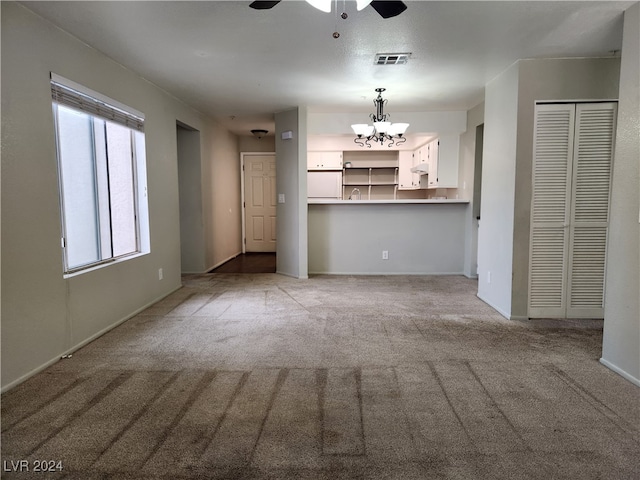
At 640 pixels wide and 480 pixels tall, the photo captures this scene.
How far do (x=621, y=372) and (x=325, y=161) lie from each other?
592 cm

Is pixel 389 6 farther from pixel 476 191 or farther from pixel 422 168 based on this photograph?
pixel 422 168

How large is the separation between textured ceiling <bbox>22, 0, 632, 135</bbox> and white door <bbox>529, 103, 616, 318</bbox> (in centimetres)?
61

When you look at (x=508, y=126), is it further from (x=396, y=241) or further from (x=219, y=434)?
(x=219, y=434)

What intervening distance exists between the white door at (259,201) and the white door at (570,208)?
18.4ft

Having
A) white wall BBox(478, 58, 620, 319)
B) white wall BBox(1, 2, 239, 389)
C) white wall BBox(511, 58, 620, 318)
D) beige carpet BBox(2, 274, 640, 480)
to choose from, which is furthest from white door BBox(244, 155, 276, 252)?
white wall BBox(511, 58, 620, 318)

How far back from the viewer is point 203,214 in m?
5.99

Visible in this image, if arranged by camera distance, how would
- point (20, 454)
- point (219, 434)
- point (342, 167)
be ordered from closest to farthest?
point (20, 454) < point (219, 434) < point (342, 167)

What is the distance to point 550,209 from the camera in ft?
11.9

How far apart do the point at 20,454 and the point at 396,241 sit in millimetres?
4952

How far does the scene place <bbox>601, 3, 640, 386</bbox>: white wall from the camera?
95.7 inches

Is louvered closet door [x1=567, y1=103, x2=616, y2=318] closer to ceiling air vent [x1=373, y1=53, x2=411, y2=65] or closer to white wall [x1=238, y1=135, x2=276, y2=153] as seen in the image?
ceiling air vent [x1=373, y1=53, x2=411, y2=65]

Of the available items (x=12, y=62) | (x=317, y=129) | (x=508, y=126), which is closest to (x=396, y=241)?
(x=317, y=129)

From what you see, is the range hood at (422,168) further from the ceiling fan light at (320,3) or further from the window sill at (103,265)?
the ceiling fan light at (320,3)

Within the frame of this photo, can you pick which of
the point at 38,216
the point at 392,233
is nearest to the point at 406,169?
the point at 392,233
